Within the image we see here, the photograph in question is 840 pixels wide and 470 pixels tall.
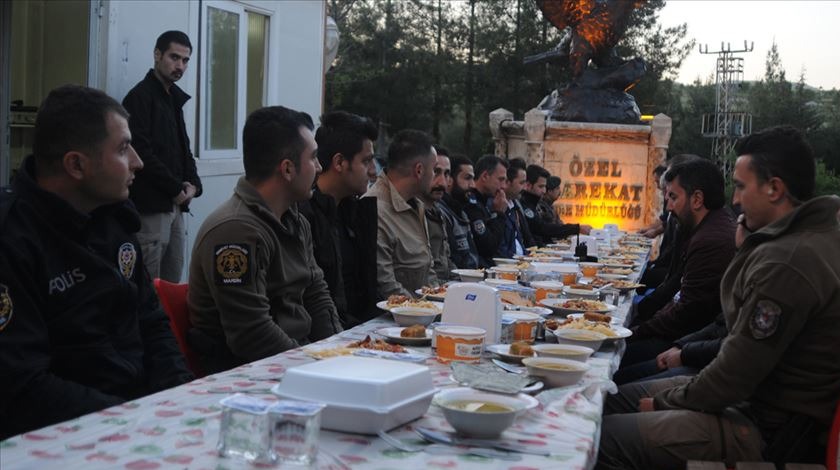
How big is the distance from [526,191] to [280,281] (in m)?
7.80

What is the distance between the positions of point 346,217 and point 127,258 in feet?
6.09

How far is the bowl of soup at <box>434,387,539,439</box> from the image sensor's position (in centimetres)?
211

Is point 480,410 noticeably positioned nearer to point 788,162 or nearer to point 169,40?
point 788,162

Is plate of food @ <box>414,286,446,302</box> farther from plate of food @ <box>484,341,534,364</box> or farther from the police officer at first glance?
the police officer

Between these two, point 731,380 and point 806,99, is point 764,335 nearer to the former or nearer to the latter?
point 731,380

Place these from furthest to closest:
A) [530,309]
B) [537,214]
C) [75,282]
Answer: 1. [537,214]
2. [530,309]
3. [75,282]

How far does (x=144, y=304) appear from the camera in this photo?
333 centimetres

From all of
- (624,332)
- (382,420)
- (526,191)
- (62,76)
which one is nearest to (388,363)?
(382,420)

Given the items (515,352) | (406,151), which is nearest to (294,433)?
(515,352)

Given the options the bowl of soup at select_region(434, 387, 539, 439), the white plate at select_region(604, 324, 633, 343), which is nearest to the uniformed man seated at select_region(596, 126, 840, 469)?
the white plate at select_region(604, 324, 633, 343)

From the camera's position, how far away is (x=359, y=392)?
206 centimetres

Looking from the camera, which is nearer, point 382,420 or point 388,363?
point 382,420

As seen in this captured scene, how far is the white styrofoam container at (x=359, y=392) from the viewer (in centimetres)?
206

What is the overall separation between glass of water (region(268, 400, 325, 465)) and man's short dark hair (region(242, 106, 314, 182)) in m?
2.13
